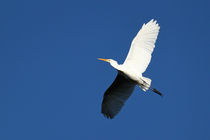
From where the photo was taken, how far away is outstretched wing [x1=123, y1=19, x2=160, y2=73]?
388 inches

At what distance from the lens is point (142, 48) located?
9891 millimetres

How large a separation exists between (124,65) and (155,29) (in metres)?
1.59

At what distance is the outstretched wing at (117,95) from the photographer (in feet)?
32.6

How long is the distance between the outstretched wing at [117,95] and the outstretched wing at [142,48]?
55 centimetres

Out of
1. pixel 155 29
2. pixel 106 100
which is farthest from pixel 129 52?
pixel 106 100

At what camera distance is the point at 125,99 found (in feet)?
32.7

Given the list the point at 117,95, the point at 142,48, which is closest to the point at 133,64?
the point at 142,48

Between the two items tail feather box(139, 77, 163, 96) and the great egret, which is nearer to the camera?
tail feather box(139, 77, 163, 96)

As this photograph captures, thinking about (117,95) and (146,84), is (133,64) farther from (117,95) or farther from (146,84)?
(117,95)

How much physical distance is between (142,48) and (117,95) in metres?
1.77

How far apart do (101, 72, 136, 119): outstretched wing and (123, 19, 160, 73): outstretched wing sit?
551 millimetres

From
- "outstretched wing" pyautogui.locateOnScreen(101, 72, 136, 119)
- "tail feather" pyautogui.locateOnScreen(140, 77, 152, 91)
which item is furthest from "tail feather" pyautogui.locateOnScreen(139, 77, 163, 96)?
"outstretched wing" pyautogui.locateOnScreen(101, 72, 136, 119)

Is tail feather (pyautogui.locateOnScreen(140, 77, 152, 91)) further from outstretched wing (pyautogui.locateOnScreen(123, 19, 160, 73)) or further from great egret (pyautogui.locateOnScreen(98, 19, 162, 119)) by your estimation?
outstretched wing (pyautogui.locateOnScreen(123, 19, 160, 73))

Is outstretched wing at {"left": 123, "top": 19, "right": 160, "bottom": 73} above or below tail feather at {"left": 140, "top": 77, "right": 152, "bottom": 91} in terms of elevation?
above
